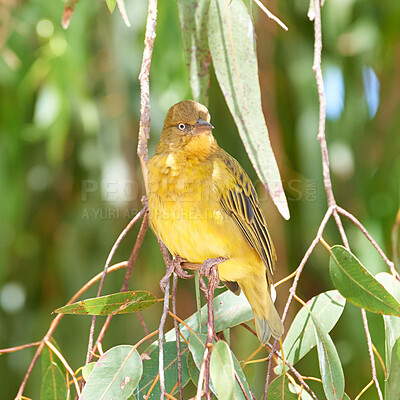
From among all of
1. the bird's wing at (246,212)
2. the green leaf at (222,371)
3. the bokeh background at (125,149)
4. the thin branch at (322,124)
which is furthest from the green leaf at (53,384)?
the bokeh background at (125,149)

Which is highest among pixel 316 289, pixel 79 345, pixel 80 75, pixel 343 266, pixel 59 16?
pixel 59 16

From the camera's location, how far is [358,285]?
1.67 meters

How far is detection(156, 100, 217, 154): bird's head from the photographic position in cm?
216

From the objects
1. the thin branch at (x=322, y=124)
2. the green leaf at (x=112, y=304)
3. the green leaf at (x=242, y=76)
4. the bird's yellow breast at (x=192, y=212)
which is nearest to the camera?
the thin branch at (x=322, y=124)

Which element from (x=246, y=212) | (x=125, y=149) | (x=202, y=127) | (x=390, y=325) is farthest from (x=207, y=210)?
(x=125, y=149)

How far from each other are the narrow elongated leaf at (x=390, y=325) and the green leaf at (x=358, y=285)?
159mm

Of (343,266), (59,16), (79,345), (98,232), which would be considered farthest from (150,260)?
(343,266)

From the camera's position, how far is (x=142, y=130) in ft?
5.32

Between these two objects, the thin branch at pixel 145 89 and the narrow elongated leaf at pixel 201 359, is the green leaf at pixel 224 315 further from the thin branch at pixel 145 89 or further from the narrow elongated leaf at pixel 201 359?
the thin branch at pixel 145 89

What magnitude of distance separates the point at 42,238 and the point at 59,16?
1.54 metres

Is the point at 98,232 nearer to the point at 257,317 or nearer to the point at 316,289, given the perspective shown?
the point at 316,289

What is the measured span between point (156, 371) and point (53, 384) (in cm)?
37

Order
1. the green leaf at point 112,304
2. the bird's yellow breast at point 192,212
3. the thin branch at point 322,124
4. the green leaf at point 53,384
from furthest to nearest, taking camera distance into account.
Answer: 1. the bird's yellow breast at point 192,212
2. the green leaf at point 53,384
3. the green leaf at point 112,304
4. the thin branch at point 322,124

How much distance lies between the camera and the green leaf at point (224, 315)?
189cm
